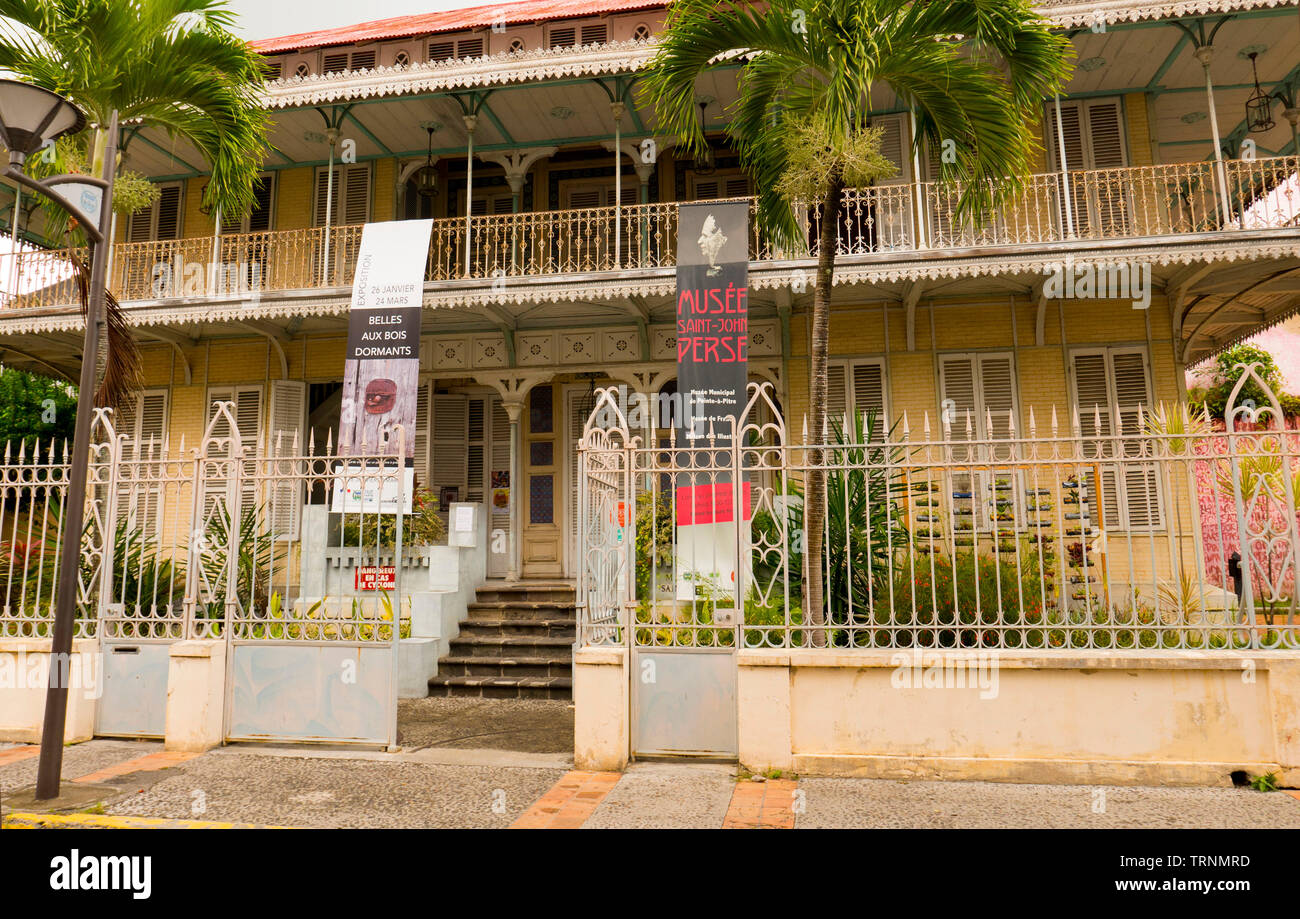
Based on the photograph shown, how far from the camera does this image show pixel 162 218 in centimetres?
1355

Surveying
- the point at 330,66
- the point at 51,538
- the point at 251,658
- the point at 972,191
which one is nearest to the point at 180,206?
the point at 330,66

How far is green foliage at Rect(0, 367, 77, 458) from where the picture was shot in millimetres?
14633

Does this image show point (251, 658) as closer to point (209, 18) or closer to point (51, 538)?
point (51, 538)

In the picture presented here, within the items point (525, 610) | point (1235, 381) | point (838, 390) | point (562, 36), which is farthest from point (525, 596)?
point (1235, 381)

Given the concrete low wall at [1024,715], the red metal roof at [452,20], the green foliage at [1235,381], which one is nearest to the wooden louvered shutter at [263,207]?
the red metal roof at [452,20]

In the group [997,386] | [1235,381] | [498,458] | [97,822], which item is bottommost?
[97,822]

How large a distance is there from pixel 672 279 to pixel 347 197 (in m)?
5.92

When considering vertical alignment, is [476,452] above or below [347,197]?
below

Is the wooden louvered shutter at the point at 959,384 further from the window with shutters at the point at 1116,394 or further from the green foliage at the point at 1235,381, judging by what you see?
the green foliage at the point at 1235,381

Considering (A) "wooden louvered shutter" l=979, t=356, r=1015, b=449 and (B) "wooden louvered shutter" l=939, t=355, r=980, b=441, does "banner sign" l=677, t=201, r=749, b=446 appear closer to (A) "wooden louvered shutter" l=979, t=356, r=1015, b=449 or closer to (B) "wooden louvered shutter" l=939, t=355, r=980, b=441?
(B) "wooden louvered shutter" l=939, t=355, r=980, b=441

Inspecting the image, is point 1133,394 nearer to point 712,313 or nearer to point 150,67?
point 712,313

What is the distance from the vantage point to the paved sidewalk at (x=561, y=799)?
460 centimetres

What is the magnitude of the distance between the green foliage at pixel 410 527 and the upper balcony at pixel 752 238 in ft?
9.78

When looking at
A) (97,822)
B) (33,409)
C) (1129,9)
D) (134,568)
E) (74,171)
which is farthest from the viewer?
(33,409)
